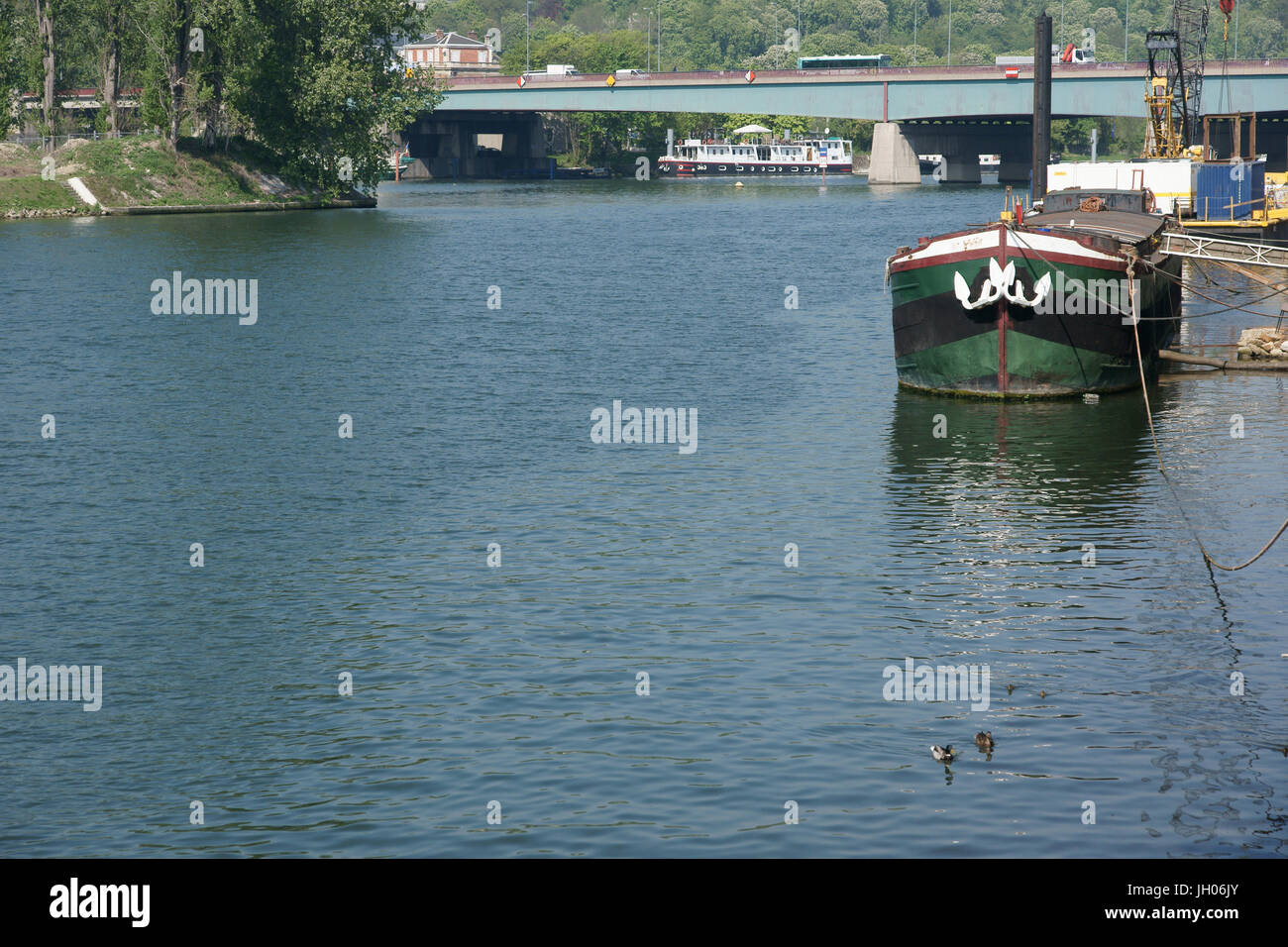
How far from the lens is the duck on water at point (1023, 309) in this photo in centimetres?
3775

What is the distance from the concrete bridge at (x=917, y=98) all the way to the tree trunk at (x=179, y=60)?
2563 inches

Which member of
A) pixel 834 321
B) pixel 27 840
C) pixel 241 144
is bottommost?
pixel 27 840

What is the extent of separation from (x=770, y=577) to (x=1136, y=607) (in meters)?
5.92

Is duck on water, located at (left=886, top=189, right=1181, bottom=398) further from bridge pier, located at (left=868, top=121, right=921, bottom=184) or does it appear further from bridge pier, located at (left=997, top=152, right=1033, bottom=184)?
bridge pier, located at (left=997, top=152, right=1033, bottom=184)

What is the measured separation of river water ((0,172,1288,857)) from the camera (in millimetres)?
16766

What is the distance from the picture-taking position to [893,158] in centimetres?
16812

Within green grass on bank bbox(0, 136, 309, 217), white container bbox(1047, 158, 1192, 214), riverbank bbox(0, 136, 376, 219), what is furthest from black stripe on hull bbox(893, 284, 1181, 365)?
green grass on bank bbox(0, 136, 309, 217)

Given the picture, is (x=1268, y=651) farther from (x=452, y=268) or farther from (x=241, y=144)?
(x=241, y=144)

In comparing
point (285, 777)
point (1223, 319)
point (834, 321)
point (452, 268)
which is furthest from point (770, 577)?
point (452, 268)

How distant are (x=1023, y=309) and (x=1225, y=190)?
1552 inches

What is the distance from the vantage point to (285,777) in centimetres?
1775

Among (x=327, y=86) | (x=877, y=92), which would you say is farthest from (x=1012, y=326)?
(x=877, y=92)

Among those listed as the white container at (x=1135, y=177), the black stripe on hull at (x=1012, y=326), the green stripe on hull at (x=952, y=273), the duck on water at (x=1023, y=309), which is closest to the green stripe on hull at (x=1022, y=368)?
the duck on water at (x=1023, y=309)

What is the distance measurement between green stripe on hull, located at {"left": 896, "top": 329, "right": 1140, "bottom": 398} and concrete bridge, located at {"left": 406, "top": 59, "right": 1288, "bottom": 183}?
102187 mm
